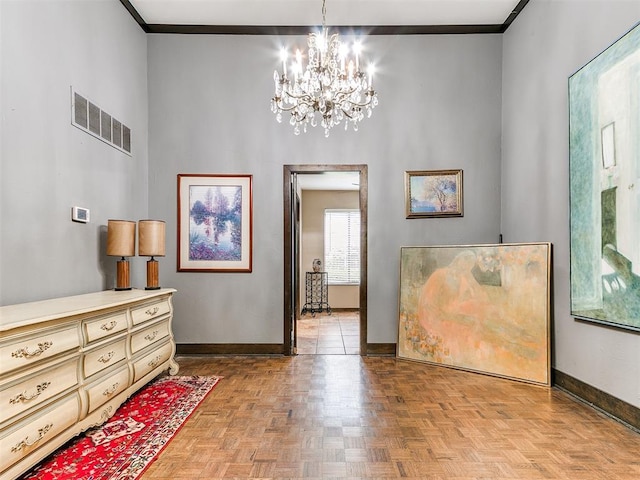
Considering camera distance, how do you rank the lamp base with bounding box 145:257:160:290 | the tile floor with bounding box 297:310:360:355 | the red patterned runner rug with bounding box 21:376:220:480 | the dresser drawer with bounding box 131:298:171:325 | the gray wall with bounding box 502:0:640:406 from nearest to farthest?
the red patterned runner rug with bounding box 21:376:220:480 → the gray wall with bounding box 502:0:640:406 → the dresser drawer with bounding box 131:298:171:325 → the lamp base with bounding box 145:257:160:290 → the tile floor with bounding box 297:310:360:355

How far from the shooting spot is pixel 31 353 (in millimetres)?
2266

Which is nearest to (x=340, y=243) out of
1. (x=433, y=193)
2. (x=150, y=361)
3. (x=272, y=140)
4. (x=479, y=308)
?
(x=433, y=193)

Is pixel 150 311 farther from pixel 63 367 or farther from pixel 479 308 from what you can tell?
pixel 479 308

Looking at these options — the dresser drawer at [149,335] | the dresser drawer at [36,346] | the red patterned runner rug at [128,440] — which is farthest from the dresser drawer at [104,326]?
the red patterned runner rug at [128,440]

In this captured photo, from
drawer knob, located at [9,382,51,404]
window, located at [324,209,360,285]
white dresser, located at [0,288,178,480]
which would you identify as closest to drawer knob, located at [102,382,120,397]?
white dresser, located at [0,288,178,480]

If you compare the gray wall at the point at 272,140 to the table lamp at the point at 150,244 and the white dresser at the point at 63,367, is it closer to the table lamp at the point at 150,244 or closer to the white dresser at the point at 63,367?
the table lamp at the point at 150,244

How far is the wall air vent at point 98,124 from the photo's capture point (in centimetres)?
363

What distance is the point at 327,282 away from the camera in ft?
33.0

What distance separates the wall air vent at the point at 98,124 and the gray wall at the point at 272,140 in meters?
0.68

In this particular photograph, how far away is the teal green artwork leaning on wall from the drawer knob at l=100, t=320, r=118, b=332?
3581 millimetres

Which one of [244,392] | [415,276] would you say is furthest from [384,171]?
[244,392]

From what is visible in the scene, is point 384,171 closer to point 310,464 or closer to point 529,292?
point 529,292

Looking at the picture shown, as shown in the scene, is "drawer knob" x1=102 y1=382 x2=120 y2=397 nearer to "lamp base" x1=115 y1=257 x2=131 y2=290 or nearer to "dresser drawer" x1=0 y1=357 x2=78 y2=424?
"dresser drawer" x1=0 y1=357 x2=78 y2=424

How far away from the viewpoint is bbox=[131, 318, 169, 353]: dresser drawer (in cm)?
350
